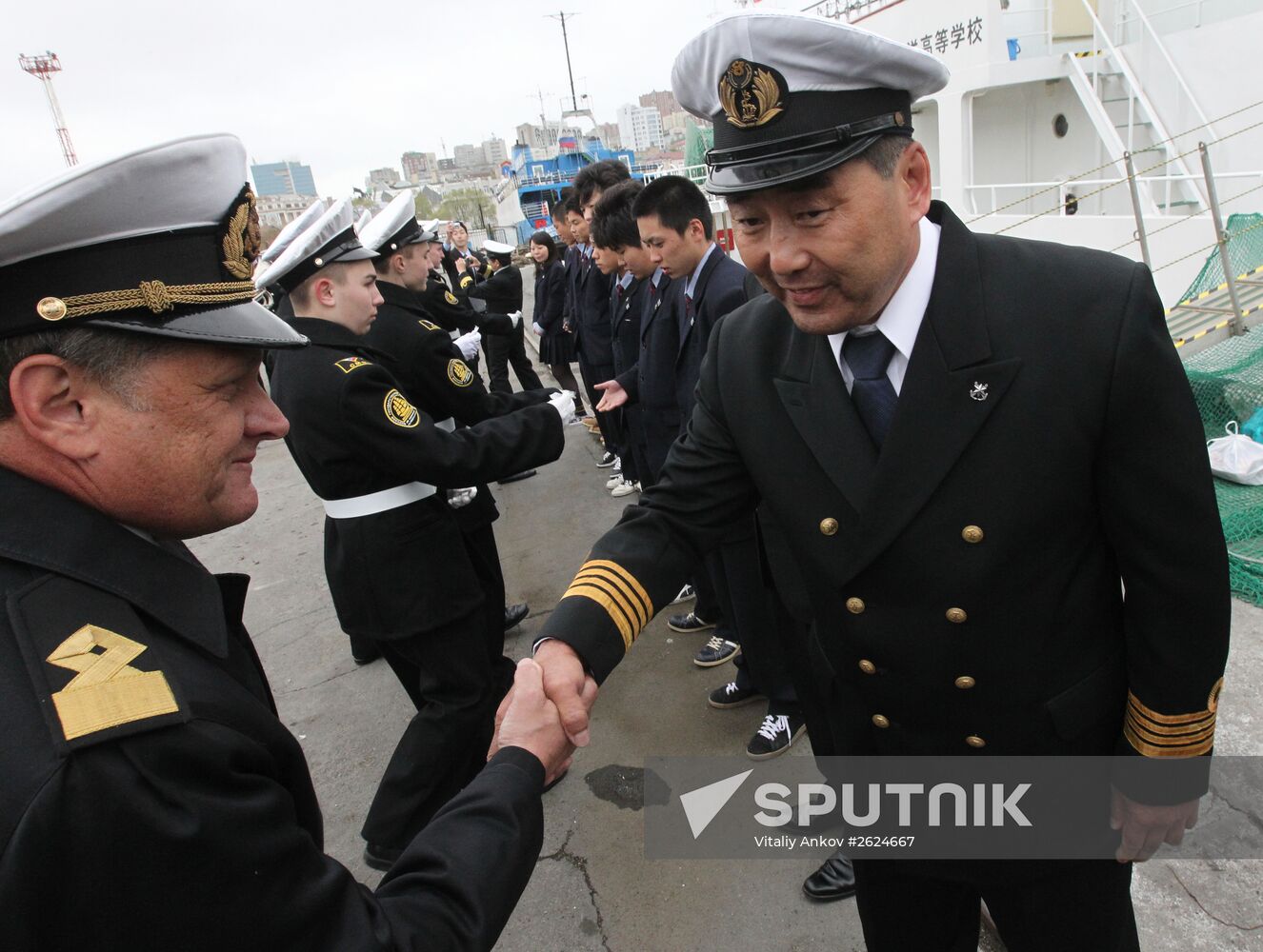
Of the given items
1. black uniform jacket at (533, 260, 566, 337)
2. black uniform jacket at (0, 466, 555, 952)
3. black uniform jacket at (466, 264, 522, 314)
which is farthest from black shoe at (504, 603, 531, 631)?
black uniform jacket at (466, 264, 522, 314)

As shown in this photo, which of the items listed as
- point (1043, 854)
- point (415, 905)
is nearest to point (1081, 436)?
point (1043, 854)

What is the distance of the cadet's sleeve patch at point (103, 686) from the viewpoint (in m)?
0.82

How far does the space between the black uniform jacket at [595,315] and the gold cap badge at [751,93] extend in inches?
197

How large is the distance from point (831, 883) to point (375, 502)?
196 cm

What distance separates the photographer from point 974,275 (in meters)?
1.31

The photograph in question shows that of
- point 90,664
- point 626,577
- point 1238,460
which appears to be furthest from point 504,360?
point 90,664

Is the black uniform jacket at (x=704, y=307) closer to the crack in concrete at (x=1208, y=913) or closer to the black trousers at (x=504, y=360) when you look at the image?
the crack in concrete at (x=1208, y=913)

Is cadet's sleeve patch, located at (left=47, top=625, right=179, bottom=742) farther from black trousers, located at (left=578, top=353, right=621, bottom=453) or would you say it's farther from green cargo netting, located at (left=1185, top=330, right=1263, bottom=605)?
black trousers, located at (left=578, top=353, right=621, bottom=453)

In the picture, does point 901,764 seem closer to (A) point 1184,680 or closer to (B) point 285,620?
(A) point 1184,680

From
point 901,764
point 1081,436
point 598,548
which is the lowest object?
point 901,764

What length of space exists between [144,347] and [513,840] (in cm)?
90

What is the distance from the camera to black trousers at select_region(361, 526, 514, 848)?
2.87m

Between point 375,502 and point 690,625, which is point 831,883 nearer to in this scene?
point 690,625

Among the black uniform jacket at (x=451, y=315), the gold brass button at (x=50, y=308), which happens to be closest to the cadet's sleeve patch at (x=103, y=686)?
the gold brass button at (x=50, y=308)
